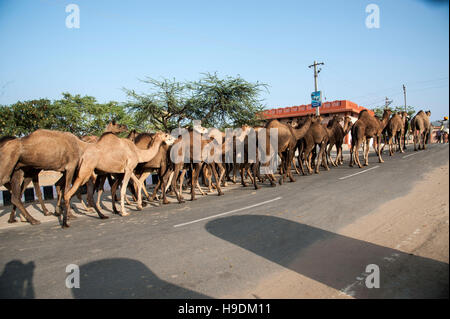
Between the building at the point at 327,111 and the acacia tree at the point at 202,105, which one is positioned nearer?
the acacia tree at the point at 202,105

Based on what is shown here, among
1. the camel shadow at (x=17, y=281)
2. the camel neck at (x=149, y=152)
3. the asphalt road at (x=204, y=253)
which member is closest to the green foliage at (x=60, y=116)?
the camel neck at (x=149, y=152)

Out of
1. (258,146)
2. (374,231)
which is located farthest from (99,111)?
(374,231)

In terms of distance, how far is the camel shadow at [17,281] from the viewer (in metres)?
3.62

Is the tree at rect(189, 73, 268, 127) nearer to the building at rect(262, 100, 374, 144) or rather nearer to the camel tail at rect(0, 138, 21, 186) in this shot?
the camel tail at rect(0, 138, 21, 186)

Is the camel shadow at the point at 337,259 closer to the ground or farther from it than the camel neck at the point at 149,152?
closer to the ground

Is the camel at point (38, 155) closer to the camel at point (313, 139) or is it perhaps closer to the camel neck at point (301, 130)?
the camel neck at point (301, 130)

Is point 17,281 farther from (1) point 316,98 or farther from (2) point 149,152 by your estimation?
(1) point 316,98

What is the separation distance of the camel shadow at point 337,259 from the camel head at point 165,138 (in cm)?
455

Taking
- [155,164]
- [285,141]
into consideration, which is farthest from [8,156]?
[285,141]

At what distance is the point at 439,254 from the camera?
4.07 m

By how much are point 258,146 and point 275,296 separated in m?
8.78

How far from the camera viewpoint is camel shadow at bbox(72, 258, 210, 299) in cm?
345
